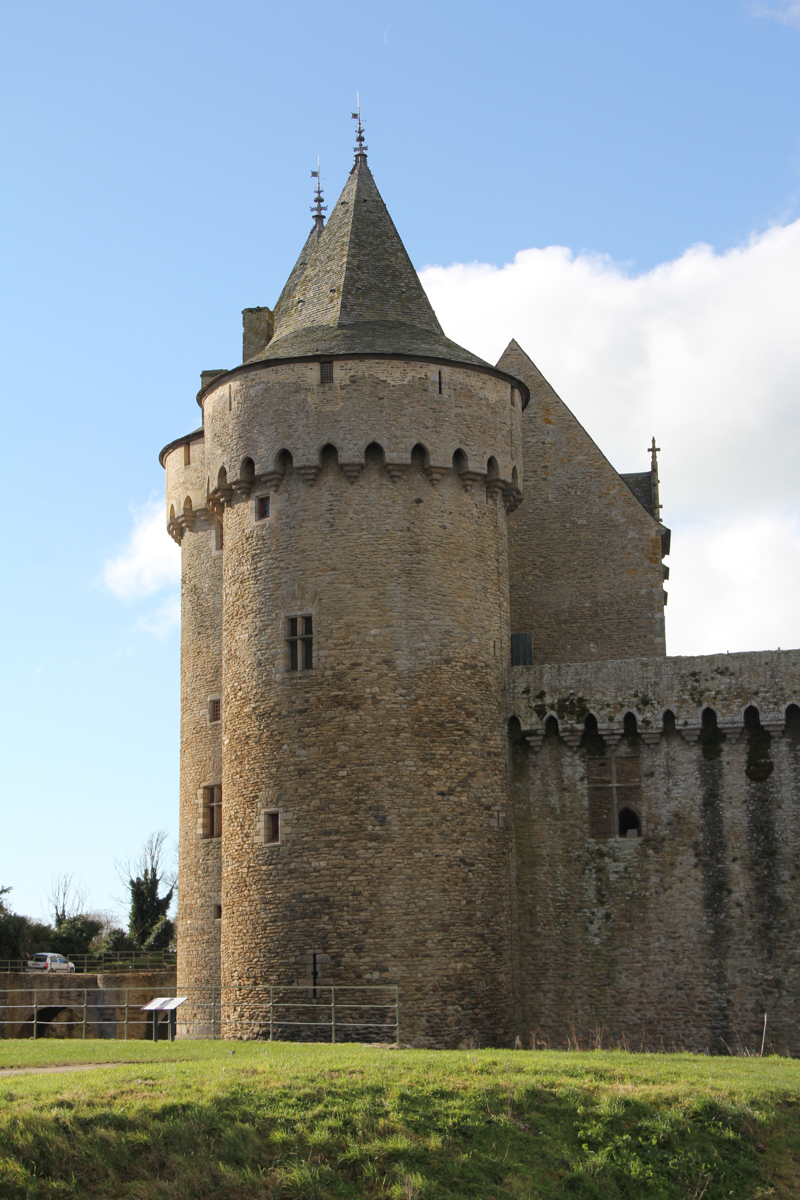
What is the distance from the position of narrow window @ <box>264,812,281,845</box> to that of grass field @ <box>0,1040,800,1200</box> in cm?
858

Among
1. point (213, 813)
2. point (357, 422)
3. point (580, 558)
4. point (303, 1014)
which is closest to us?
point (303, 1014)

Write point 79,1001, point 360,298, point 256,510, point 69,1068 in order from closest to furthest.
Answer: point 69,1068 → point 256,510 → point 360,298 → point 79,1001

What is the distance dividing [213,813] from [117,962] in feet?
71.3

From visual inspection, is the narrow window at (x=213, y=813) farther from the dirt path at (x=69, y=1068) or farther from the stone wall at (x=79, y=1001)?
the dirt path at (x=69, y=1068)

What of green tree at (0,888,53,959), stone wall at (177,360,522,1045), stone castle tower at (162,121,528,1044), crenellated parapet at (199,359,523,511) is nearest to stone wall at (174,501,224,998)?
stone castle tower at (162,121,528,1044)

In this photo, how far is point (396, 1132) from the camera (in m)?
15.7

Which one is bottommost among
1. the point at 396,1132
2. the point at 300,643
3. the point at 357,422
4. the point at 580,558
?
the point at 396,1132

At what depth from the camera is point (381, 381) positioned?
28078mm

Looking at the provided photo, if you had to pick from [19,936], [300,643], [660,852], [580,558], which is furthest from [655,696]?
[19,936]

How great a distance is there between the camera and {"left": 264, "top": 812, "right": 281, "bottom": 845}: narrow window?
87.1ft

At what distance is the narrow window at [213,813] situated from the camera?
1232 inches

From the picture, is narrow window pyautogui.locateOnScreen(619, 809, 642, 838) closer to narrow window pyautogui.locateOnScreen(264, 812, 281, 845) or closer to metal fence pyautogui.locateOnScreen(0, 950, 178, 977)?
narrow window pyautogui.locateOnScreen(264, 812, 281, 845)

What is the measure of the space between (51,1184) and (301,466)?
16.0 m

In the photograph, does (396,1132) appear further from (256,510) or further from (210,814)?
(210,814)
